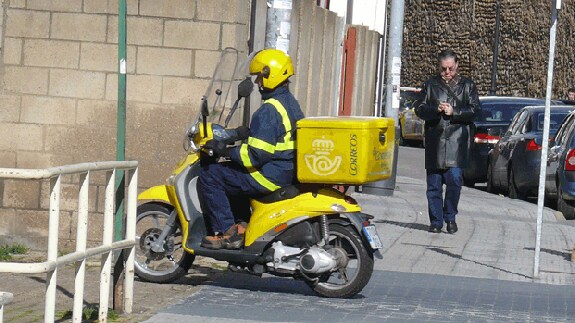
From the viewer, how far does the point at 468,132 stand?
14.6m

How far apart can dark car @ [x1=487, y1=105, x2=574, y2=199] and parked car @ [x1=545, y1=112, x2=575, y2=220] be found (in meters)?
0.63

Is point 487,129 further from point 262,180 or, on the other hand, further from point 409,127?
point 262,180

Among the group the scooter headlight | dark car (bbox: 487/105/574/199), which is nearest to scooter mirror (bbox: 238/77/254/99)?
the scooter headlight

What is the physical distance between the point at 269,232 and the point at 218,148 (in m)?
0.66

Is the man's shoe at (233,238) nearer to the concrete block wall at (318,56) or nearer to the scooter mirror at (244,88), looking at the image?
the scooter mirror at (244,88)

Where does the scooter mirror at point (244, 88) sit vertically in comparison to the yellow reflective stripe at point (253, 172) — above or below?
above

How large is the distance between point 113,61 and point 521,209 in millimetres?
8014

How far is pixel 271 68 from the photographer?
1000 cm

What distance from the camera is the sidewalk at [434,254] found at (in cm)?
972

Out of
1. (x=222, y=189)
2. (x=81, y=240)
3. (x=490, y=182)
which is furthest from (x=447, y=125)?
(x=490, y=182)

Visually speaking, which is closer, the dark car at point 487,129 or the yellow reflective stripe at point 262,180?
the yellow reflective stripe at point 262,180

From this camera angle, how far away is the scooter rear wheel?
975 cm

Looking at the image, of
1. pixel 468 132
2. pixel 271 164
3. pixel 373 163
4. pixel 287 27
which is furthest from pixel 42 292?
pixel 468 132

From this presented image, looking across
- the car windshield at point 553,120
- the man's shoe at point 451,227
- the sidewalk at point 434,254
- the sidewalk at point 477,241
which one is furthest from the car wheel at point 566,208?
the man's shoe at point 451,227
